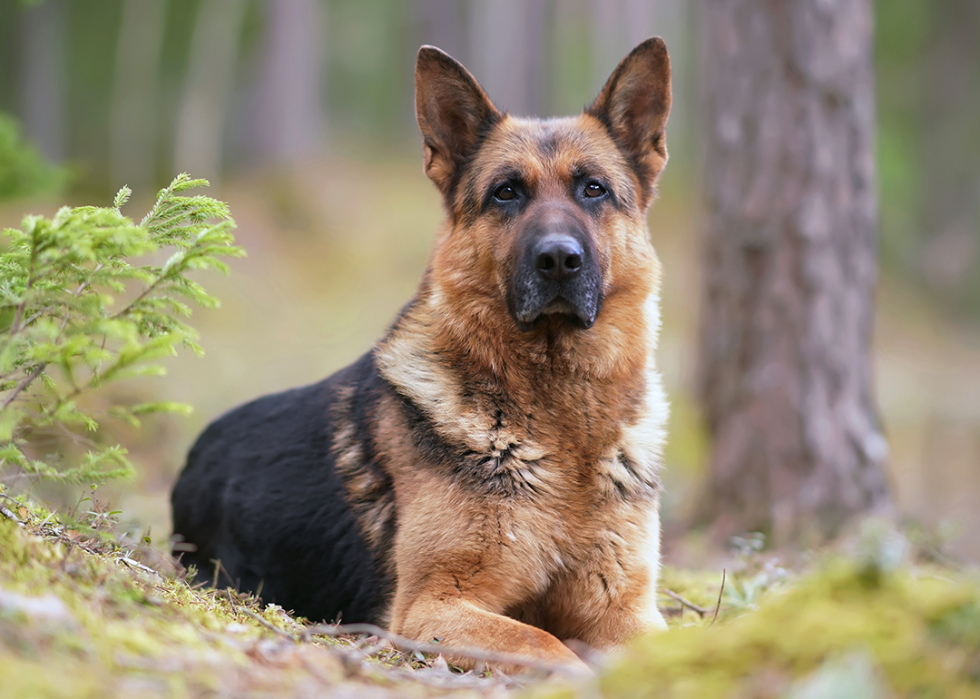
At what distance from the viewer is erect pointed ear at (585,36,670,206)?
4434mm

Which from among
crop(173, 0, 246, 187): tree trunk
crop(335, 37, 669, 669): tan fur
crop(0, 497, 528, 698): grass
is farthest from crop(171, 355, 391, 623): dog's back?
crop(173, 0, 246, 187): tree trunk

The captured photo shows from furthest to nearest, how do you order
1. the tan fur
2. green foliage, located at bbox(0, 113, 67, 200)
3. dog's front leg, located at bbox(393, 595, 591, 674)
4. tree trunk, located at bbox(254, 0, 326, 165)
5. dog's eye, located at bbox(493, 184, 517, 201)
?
tree trunk, located at bbox(254, 0, 326, 165) < green foliage, located at bbox(0, 113, 67, 200) < dog's eye, located at bbox(493, 184, 517, 201) < the tan fur < dog's front leg, located at bbox(393, 595, 591, 674)

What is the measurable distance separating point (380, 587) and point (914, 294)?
2193 cm

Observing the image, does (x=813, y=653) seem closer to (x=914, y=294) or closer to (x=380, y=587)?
(x=380, y=587)

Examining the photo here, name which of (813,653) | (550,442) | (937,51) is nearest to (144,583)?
(550,442)

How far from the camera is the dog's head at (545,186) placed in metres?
3.95

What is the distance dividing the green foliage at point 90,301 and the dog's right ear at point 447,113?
63.8 inches

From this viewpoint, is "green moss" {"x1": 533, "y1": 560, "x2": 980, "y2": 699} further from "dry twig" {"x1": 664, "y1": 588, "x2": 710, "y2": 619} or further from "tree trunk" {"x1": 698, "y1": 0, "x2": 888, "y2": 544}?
"tree trunk" {"x1": 698, "y1": 0, "x2": 888, "y2": 544}

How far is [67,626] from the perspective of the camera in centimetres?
209

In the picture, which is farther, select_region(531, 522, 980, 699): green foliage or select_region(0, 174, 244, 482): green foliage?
select_region(0, 174, 244, 482): green foliage

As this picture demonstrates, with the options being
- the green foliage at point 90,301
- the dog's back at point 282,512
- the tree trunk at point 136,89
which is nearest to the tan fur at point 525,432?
the dog's back at point 282,512

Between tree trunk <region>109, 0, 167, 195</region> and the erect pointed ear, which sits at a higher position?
tree trunk <region>109, 0, 167, 195</region>

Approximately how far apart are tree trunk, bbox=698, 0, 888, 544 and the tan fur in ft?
7.96

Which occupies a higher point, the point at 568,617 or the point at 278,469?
the point at 278,469
